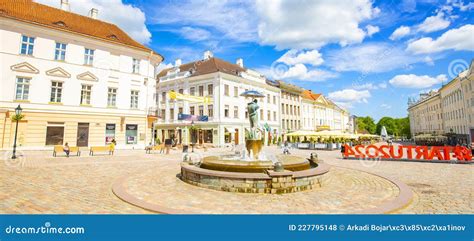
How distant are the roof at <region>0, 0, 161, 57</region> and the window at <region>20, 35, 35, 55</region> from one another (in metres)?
1.46

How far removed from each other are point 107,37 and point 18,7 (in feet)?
24.6

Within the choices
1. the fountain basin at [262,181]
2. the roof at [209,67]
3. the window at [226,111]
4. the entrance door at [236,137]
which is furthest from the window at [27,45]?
the entrance door at [236,137]

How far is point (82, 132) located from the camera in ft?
77.5

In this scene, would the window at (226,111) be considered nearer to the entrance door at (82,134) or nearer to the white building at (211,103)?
the white building at (211,103)

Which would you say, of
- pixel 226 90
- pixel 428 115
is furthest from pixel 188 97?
pixel 428 115

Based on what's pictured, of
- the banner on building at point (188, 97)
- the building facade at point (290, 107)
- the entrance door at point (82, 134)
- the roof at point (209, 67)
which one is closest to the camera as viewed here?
the entrance door at point (82, 134)

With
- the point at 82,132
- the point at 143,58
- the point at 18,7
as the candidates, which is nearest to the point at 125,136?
the point at 82,132

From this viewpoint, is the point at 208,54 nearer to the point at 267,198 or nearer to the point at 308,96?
the point at 308,96

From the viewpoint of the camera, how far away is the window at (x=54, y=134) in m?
22.0

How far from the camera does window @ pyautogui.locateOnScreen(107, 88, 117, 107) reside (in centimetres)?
2545

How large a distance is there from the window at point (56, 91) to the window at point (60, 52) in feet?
7.73

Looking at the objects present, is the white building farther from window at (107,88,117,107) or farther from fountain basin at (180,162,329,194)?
fountain basin at (180,162,329,194)

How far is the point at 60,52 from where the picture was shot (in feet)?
74.9

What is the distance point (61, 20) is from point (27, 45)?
4679 mm
